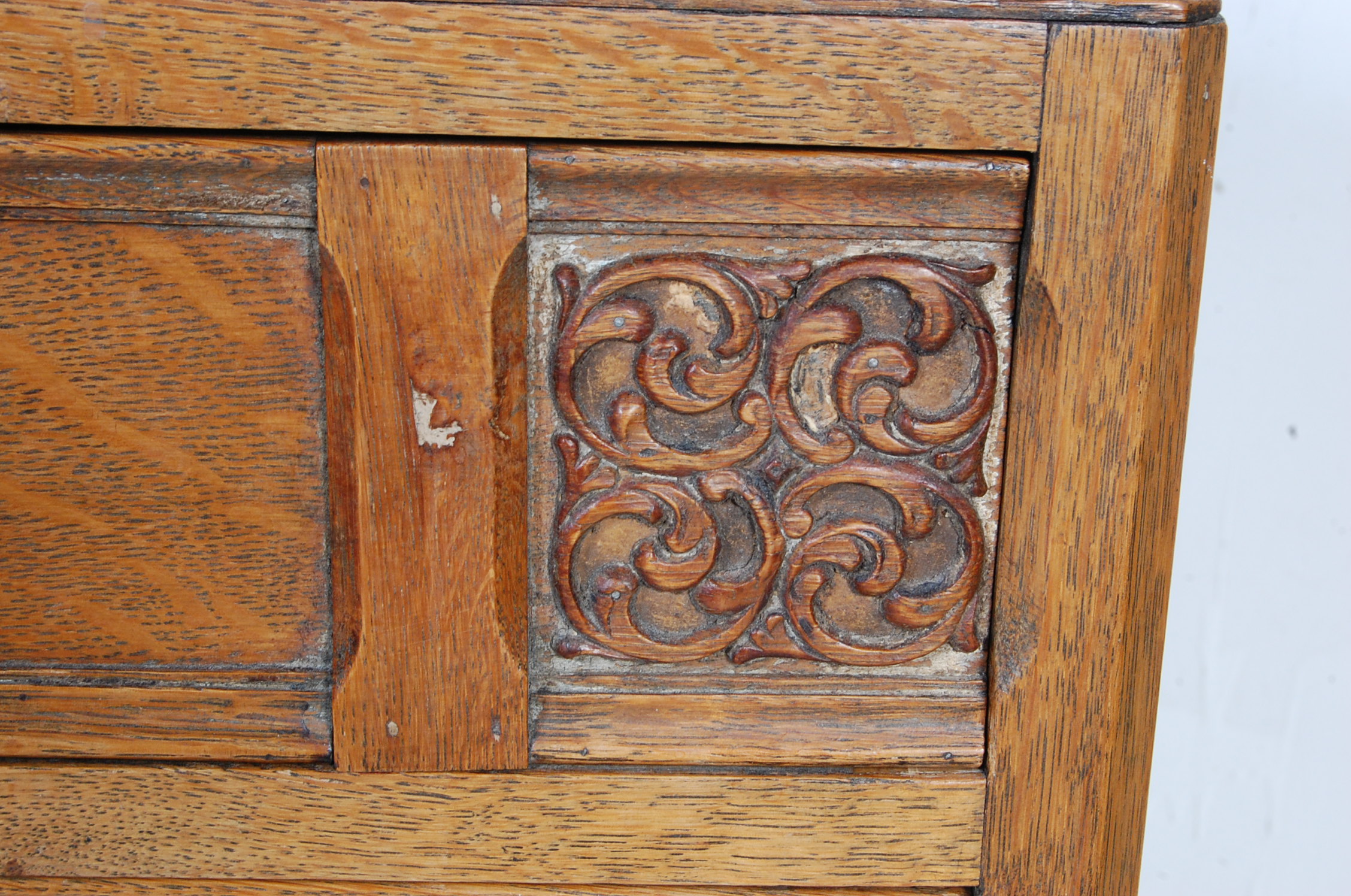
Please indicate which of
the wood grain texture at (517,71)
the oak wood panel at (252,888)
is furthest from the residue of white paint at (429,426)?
the oak wood panel at (252,888)

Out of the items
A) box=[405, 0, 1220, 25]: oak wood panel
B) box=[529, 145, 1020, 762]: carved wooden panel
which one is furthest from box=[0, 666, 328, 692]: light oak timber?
box=[405, 0, 1220, 25]: oak wood panel

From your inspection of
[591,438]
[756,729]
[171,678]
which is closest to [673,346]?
[591,438]

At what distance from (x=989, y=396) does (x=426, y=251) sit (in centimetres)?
28

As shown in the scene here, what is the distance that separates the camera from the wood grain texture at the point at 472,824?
51 centimetres

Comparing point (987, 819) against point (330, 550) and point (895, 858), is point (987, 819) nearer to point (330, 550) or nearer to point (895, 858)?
point (895, 858)

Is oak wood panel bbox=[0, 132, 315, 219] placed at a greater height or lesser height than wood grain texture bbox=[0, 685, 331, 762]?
greater

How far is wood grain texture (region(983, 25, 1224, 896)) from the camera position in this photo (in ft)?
1.50

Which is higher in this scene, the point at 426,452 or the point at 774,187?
the point at 774,187

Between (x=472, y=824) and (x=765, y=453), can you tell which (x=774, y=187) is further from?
(x=472, y=824)

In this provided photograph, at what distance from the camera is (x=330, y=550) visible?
0.50 meters

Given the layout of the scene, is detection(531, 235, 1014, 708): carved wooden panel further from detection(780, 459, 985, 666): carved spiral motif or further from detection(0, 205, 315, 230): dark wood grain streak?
detection(0, 205, 315, 230): dark wood grain streak

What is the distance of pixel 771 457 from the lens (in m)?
0.50

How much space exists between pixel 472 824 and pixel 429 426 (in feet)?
0.67

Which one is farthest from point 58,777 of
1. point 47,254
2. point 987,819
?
point 987,819
